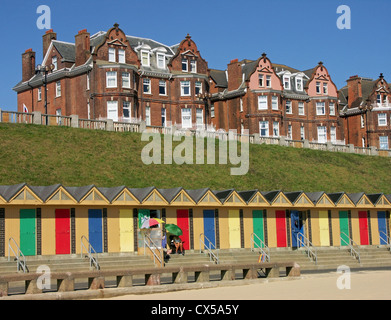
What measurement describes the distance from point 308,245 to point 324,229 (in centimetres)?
339

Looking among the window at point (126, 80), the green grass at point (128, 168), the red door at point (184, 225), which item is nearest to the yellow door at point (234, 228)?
the red door at point (184, 225)

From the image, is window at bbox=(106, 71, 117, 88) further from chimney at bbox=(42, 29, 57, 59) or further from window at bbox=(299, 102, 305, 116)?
window at bbox=(299, 102, 305, 116)

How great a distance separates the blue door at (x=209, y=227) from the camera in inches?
1560

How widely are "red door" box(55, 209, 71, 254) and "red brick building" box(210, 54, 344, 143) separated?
42.0 metres

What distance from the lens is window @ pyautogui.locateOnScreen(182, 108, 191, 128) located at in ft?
232

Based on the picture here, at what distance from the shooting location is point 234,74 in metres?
78.0

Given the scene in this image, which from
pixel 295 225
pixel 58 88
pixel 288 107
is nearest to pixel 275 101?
pixel 288 107

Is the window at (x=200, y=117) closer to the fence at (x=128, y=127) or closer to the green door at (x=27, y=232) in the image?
the fence at (x=128, y=127)

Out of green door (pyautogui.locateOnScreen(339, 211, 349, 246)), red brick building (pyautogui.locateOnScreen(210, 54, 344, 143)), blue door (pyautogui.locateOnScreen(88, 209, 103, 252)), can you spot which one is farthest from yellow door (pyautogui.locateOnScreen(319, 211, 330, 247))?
red brick building (pyautogui.locateOnScreen(210, 54, 344, 143))

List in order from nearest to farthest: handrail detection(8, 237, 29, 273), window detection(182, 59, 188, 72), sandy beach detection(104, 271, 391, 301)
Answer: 1. sandy beach detection(104, 271, 391, 301)
2. handrail detection(8, 237, 29, 273)
3. window detection(182, 59, 188, 72)

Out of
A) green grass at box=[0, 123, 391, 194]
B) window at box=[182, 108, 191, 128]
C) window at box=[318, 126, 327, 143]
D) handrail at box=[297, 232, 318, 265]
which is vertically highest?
window at box=[182, 108, 191, 128]

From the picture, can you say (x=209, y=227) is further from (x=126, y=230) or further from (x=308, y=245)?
(x=308, y=245)
